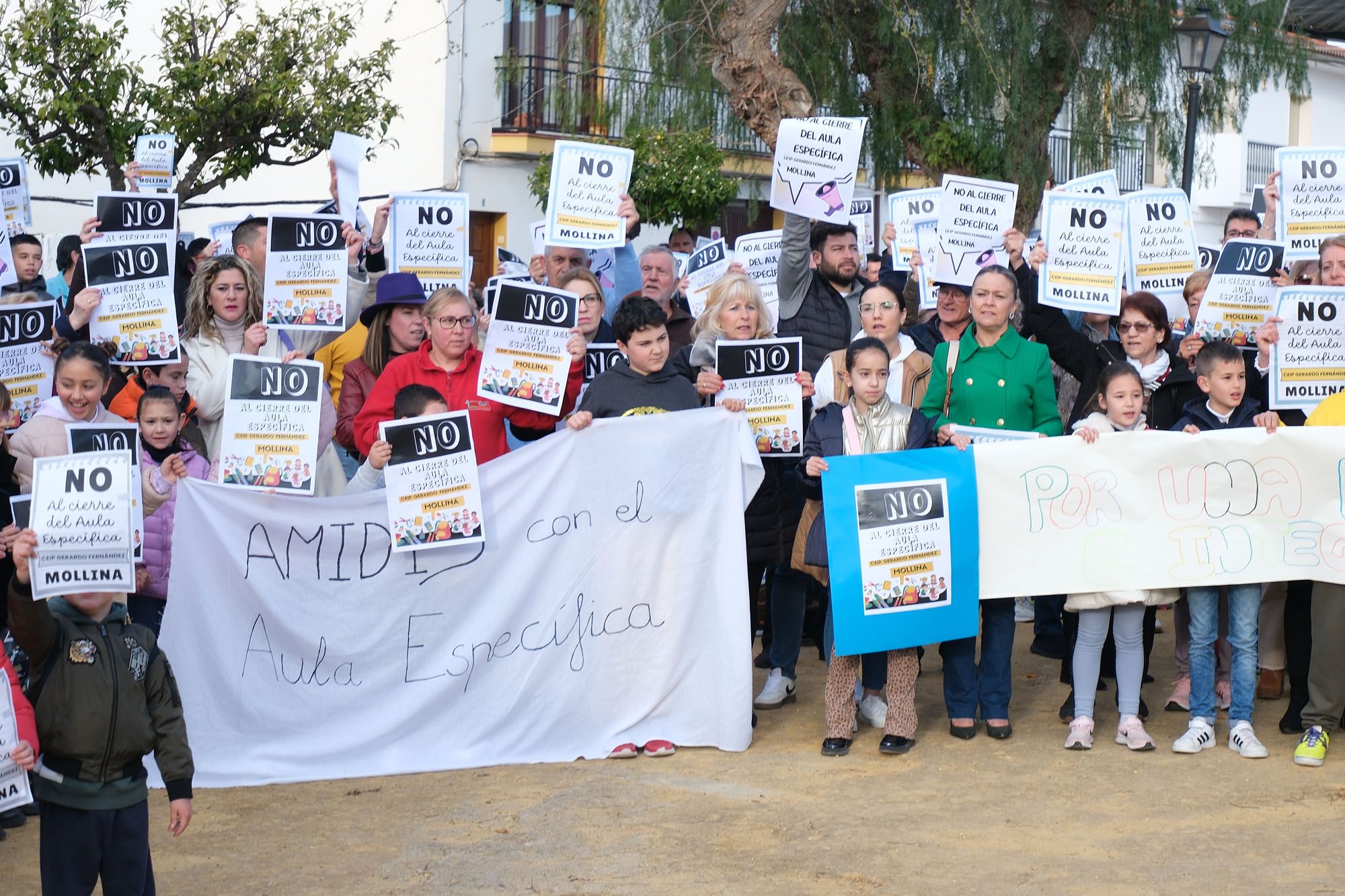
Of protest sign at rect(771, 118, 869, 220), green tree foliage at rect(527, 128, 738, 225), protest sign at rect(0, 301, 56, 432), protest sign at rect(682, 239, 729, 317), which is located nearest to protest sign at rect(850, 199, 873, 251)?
protest sign at rect(682, 239, 729, 317)

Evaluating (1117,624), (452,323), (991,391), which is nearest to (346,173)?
(452,323)

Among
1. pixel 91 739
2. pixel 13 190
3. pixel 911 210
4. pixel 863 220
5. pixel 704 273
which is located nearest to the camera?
pixel 91 739

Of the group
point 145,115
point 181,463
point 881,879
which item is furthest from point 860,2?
point 881,879

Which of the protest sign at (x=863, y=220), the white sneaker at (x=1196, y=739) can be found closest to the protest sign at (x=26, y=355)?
the white sneaker at (x=1196, y=739)

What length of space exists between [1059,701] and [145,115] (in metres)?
12.4

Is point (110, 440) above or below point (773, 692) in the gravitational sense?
above

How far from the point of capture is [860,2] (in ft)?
48.1

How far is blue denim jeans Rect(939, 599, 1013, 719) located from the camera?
289 inches

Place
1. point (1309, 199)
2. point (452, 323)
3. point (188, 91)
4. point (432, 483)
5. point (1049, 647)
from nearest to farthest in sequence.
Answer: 1. point (432, 483)
2. point (452, 323)
3. point (1309, 199)
4. point (1049, 647)
5. point (188, 91)

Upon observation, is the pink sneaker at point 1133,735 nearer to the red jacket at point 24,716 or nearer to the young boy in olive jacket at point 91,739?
the young boy in olive jacket at point 91,739

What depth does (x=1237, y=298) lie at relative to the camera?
8.47 meters

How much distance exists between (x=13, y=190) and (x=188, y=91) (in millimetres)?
7953

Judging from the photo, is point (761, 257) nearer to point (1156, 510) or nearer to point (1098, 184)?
point (1098, 184)

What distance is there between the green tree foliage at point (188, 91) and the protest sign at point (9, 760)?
39.5ft
